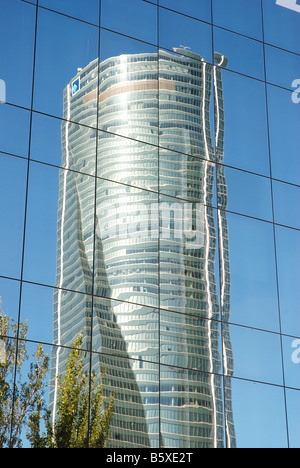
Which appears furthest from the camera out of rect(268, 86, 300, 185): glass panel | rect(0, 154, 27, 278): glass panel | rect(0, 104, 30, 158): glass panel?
rect(268, 86, 300, 185): glass panel

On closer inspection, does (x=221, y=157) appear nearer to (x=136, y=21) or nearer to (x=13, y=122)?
(x=136, y=21)

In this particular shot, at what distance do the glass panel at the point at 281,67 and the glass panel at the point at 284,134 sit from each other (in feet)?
0.98

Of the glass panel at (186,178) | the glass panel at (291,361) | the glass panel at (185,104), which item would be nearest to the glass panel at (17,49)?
the glass panel at (185,104)

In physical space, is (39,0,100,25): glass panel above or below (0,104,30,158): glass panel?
above

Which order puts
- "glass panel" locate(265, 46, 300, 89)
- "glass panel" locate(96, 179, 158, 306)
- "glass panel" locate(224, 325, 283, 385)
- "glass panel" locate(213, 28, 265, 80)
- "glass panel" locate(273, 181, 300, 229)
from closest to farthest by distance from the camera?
"glass panel" locate(96, 179, 158, 306), "glass panel" locate(224, 325, 283, 385), "glass panel" locate(273, 181, 300, 229), "glass panel" locate(213, 28, 265, 80), "glass panel" locate(265, 46, 300, 89)

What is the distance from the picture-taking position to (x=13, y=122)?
60.9ft

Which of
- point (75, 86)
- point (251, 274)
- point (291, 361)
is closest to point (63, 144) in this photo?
point (75, 86)

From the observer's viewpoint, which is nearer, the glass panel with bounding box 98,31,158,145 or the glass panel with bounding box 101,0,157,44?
the glass panel with bounding box 98,31,158,145

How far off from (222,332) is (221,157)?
4697 mm

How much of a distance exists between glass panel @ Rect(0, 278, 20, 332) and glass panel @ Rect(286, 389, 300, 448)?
732cm

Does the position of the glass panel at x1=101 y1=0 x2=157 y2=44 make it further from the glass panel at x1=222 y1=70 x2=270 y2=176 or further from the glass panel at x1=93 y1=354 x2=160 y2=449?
the glass panel at x1=93 y1=354 x2=160 y2=449

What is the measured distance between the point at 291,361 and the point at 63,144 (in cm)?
783

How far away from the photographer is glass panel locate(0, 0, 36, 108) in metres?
18.8

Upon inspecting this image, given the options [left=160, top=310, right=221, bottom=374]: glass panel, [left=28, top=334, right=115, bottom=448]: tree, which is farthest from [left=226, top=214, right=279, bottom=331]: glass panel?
[left=28, top=334, right=115, bottom=448]: tree
